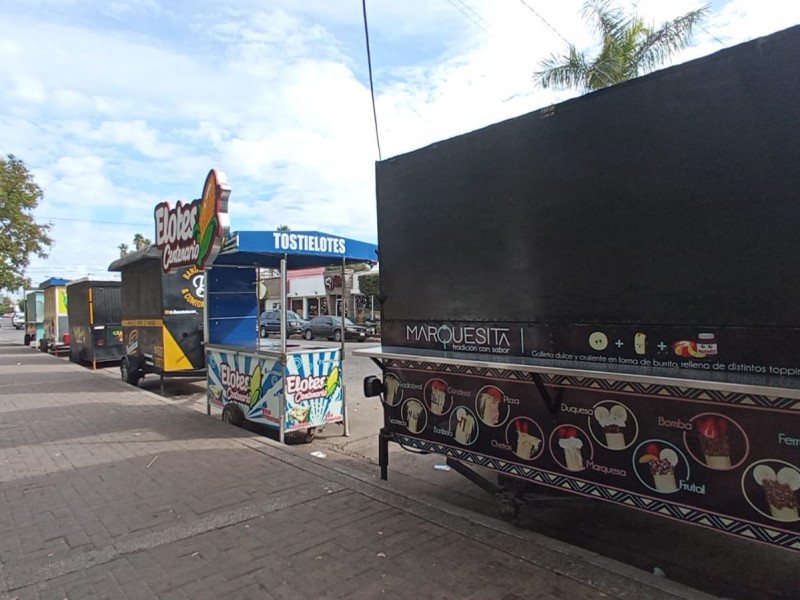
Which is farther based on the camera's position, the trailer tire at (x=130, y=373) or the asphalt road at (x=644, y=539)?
the trailer tire at (x=130, y=373)

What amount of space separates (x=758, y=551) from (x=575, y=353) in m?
2.06

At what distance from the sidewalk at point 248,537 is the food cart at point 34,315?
21.9 metres

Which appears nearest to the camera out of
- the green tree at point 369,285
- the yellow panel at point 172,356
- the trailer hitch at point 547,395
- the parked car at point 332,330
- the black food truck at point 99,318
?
the trailer hitch at point 547,395

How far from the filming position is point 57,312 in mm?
20375

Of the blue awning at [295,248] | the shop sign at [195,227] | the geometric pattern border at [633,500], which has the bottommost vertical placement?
the geometric pattern border at [633,500]

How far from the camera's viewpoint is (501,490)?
4.02 meters

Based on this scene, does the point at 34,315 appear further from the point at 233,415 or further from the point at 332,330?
the point at 233,415

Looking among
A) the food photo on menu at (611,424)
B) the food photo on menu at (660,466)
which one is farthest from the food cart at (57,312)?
the food photo on menu at (660,466)

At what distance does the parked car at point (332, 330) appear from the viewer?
28422 millimetres

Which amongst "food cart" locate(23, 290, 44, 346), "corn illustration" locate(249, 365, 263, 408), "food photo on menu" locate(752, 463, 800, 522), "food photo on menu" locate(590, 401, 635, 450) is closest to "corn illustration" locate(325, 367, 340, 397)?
"corn illustration" locate(249, 365, 263, 408)

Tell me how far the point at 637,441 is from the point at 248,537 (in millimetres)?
2774

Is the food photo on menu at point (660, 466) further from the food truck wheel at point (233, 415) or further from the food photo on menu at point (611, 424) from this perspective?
the food truck wheel at point (233, 415)

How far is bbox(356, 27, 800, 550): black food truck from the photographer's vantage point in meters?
2.64

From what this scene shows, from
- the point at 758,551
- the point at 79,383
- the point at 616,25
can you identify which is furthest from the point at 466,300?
the point at 616,25
